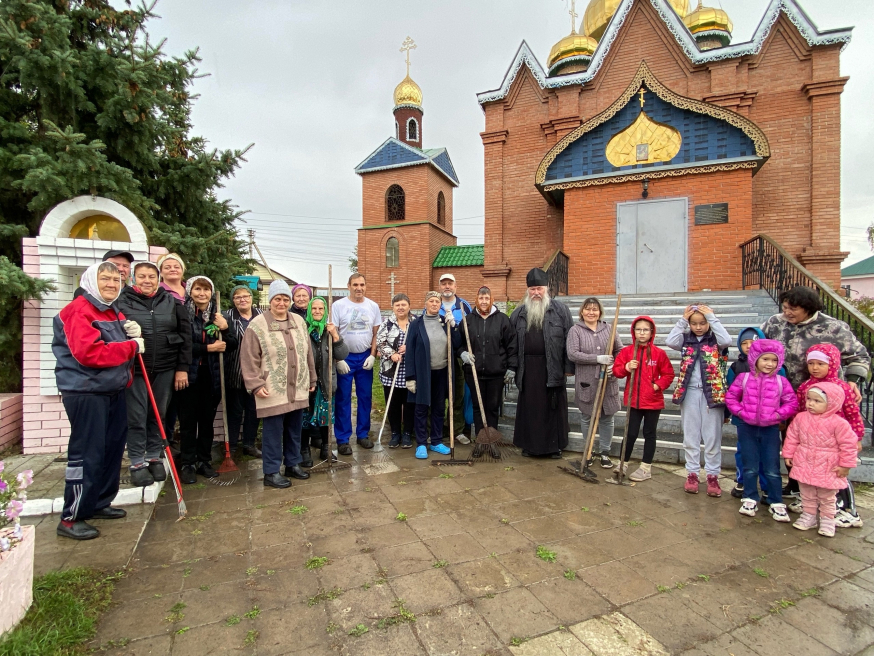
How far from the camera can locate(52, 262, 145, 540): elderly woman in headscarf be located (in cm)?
304

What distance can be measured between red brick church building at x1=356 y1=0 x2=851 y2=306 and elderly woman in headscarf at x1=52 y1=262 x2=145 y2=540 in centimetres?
771

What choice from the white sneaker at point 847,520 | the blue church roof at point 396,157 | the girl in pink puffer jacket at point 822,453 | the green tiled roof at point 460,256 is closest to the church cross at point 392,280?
the green tiled roof at point 460,256

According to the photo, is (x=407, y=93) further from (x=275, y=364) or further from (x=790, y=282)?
(x=275, y=364)

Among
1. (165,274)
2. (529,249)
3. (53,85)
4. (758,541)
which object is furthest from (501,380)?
(529,249)

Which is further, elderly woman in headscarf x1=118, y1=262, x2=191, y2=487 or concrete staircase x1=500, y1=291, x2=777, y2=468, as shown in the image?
concrete staircase x1=500, y1=291, x2=777, y2=468

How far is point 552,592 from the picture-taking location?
8.32 ft

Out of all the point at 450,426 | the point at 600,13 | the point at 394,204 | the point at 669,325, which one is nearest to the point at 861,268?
the point at 600,13

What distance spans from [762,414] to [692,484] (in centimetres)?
88

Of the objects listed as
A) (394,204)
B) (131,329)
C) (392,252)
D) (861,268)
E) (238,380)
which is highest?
(394,204)

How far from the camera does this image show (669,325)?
768cm

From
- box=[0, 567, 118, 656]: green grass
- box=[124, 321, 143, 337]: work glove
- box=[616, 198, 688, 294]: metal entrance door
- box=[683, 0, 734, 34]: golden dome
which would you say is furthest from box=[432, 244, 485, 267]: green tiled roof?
box=[0, 567, 118, 656]: green grass

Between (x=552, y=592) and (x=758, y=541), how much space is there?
1.73 metres

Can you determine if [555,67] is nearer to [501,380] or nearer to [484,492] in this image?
[501,380]

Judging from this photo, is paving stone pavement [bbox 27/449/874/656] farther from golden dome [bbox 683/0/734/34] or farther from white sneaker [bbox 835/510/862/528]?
golden dome [bbox 683/0/734/34]
